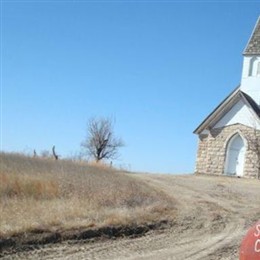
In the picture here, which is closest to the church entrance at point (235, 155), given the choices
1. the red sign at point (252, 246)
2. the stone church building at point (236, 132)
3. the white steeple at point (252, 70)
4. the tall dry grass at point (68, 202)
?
the stone church building at point (236, 132)

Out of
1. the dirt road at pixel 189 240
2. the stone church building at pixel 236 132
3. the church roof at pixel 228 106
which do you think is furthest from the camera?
the church roof at pixel 228 106

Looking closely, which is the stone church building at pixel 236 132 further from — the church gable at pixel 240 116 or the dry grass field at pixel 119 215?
the dry grass field at pixel 119 215

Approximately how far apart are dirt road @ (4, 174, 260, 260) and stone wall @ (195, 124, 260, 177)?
54.6 feet

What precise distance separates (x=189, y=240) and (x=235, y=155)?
25.5 metres

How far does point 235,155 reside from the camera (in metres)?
37.1

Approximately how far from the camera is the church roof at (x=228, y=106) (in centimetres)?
3656

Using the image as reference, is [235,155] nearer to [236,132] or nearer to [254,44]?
[236,132]

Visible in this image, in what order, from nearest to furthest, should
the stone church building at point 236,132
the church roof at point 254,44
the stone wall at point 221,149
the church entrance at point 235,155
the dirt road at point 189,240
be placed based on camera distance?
the dirt road at point 189,240 < the stone wall at point 221,149 < the stone church building at point 236,132 < the church entrance at point 235,155 < the church roof at point 254,44

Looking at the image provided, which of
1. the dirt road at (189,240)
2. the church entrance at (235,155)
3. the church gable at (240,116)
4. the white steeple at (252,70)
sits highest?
the white steeple at (252,70)

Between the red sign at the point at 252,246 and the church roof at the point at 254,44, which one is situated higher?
the church roof at the point at 254,44

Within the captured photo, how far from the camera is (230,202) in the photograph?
19.0 meters

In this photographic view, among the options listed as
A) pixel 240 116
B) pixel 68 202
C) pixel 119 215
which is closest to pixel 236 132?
pixel 240 116

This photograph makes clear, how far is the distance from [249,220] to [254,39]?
26725 mm

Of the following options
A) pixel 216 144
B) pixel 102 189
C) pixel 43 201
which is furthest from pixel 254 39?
pixel 43 201
